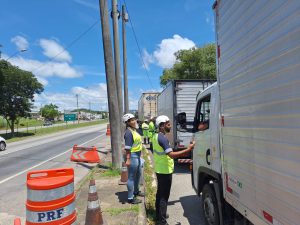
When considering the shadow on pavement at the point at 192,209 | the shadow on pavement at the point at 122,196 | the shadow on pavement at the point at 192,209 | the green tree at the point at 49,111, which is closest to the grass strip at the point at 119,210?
the shadow on pavement at the point at 122,196

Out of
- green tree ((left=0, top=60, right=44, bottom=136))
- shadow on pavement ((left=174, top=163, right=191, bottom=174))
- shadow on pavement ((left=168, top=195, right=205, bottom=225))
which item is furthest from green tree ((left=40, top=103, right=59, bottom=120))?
shadow on pavement ((left=168, top=195, right=205, bottom=225))

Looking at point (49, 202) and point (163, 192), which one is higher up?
point (49, 202)

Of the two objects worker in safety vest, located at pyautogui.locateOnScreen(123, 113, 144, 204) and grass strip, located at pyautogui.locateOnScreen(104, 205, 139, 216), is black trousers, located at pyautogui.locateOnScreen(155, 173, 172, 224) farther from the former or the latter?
worker in safety vest, located at pyautogui.locateOnScreen(123, 113, 144, 204)

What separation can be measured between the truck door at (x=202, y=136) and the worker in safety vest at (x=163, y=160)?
0.21 meters

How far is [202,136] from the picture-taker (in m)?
5.35

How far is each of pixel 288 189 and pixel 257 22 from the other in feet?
4.90

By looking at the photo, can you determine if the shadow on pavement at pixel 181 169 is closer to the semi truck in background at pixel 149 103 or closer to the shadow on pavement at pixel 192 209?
A: the shadow on pavement at pixel 192 209

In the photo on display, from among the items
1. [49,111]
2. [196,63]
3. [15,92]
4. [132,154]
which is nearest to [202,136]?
[132,154]

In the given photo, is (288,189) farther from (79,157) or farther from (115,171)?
(79,157)

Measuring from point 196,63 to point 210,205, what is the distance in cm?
3238

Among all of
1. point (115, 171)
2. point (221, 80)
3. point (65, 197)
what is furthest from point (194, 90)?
point (65, 197)

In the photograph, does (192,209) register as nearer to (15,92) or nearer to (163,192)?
(163,192)

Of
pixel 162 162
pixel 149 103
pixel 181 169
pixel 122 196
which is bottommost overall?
pixel 181 169

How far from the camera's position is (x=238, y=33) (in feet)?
11.5
